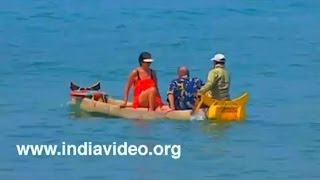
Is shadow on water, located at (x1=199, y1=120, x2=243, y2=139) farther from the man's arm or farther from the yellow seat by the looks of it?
the man's arm

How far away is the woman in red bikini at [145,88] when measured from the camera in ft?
46.3

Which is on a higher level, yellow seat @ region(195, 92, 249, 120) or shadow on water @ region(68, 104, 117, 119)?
yellow seat @ region(195, 92, 249, 120)

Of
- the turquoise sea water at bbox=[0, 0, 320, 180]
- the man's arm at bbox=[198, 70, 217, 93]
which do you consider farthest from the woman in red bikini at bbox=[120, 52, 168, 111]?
the man's arm at bbox=[198, 70, 217, 93]

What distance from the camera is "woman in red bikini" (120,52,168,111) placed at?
46.3ft

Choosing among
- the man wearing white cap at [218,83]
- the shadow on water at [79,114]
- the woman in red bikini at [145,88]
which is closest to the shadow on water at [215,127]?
the man wearing white cap at [218,83]

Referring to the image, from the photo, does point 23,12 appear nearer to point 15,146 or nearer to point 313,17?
point 313,17

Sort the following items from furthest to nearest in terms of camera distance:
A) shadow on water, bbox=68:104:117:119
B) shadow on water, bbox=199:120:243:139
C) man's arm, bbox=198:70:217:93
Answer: shadow on water, bbox=68:104:117:119 → man's arm, bbox=198:70:217:93 → shadow on water, bbox=199:120:243:139

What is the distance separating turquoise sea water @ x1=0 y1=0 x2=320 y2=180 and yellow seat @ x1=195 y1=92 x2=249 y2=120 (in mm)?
111

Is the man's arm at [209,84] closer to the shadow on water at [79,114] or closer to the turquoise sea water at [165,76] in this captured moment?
the turquoise sea water at [165,76]

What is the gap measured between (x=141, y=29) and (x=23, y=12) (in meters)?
4.30

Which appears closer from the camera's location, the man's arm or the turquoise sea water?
the turquoise sea water

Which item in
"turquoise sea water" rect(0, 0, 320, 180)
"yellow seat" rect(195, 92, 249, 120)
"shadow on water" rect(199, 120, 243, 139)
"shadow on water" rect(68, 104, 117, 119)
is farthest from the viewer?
"shadow on water" rect(68, 104, 117, 119)

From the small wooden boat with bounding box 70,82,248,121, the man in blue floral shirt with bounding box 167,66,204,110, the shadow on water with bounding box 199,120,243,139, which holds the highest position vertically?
the man in blue floral shirt with bounding box 167,66,204,110

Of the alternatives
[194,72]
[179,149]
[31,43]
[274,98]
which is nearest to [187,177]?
[179,149]
